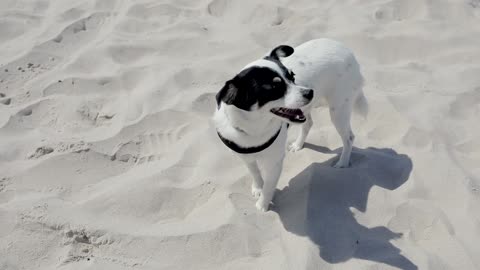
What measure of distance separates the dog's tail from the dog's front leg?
0.87m

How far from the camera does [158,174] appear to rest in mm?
3297

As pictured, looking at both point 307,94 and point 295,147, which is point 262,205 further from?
point 307,94

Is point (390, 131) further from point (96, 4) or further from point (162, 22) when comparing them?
point (96, 4)

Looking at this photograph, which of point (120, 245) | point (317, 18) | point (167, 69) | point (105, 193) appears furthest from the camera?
point (317, 18)

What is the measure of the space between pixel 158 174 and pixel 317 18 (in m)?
2.53

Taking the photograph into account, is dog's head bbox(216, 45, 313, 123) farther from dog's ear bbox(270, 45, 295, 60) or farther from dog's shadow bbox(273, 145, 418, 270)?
dog's shadow bbox(273, 145, 418, 270)

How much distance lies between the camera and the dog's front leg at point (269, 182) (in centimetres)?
302

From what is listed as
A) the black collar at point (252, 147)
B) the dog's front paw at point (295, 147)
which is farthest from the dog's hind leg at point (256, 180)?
the dog's front paw at point (295, 147)

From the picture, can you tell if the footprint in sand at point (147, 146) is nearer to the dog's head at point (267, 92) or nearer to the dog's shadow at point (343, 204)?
the dog's shadow at point (343, 204)

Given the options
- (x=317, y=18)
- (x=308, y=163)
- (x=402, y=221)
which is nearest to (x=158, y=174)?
(x=308, y=163)

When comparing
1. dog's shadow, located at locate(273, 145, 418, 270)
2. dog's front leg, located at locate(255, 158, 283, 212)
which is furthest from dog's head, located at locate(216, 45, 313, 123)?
dog's shadow, located at locate(273, 145, 418, 270)

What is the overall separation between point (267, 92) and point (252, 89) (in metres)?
0.08

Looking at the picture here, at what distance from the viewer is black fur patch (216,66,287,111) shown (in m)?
2.57

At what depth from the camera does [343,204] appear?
10.3 ft
